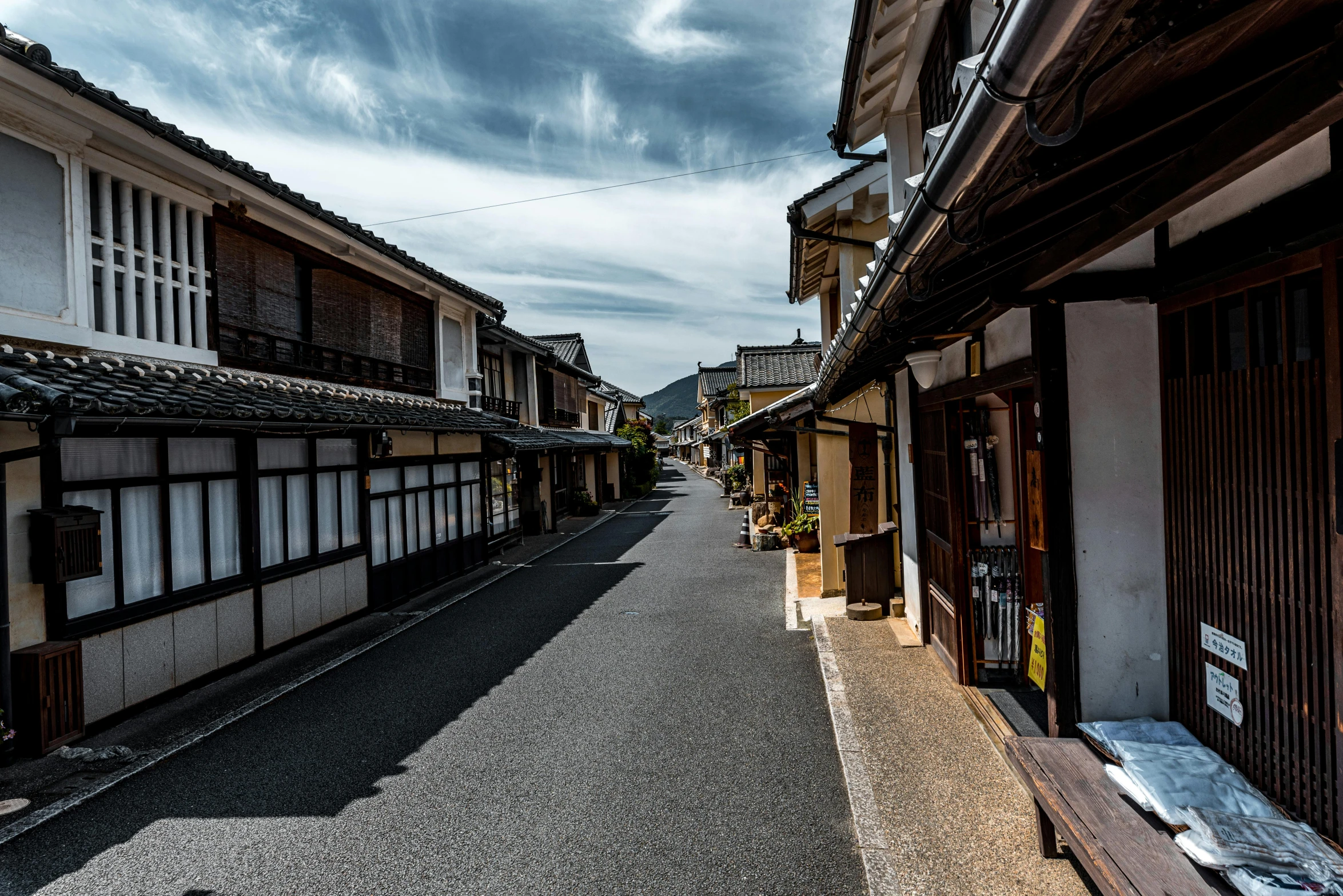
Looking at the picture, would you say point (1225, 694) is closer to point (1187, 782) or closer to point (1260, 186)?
point (1187, 782)

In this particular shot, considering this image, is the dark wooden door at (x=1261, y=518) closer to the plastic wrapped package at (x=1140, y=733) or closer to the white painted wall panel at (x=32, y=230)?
the plastic wrapped package at (x=1140, y=733)

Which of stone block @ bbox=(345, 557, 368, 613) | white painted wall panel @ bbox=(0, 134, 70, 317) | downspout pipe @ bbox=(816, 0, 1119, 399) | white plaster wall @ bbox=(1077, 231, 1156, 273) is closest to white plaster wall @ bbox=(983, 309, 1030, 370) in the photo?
white plaster wall @ bbox=(1077, 231, 1156, 273)

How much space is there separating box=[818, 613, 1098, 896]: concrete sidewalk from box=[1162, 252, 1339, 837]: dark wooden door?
1241 mm

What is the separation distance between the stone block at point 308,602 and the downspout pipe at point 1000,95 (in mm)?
10416

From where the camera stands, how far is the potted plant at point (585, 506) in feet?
100

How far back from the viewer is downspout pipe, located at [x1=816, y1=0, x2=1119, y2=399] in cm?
153

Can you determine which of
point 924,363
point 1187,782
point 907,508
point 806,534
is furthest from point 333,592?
point 1187,782

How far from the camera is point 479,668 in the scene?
911 centimetres

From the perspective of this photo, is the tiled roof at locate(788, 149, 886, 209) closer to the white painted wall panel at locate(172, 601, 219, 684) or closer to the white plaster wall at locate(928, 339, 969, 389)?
the white plaster wall at locate(928, 339, 969, 389)

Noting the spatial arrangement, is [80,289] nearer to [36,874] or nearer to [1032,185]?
[36,874]

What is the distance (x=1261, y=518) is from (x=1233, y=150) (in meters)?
2.05

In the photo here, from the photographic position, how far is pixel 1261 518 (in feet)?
11.0

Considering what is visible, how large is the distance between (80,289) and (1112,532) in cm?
1005

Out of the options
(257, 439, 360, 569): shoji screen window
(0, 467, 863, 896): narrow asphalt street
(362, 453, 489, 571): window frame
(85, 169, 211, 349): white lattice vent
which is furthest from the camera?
(362, 453, 489, 571): window frame
